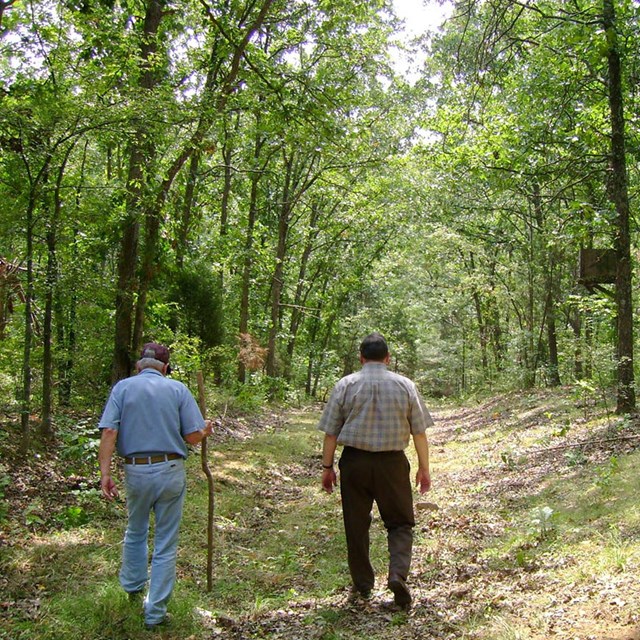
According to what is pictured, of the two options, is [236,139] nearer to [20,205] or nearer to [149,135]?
[149,135]

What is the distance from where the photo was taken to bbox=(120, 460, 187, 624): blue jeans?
15.2 feet

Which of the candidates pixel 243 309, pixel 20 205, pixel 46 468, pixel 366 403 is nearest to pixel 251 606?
pixel 366 403

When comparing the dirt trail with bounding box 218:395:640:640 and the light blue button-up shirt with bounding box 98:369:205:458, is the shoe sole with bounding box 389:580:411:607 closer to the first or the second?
the dirt trail with bounding box 218:395:640:640

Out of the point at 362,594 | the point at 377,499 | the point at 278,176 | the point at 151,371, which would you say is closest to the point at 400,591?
the point at 362,594

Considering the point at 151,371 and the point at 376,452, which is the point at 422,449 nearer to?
the point at 376,452

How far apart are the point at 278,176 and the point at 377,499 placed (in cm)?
1472

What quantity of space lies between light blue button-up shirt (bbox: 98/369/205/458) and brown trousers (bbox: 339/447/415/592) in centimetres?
137

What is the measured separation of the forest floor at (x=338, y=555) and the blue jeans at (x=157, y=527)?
258 millimetres

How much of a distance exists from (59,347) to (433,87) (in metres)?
17.8

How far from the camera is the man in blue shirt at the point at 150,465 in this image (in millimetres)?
4645

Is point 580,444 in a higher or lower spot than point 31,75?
lower

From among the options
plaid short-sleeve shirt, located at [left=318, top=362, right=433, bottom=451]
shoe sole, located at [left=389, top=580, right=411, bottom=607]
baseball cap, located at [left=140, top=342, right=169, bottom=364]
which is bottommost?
shoe sole, located at [left=389, top=580, right=411, bottom=607]

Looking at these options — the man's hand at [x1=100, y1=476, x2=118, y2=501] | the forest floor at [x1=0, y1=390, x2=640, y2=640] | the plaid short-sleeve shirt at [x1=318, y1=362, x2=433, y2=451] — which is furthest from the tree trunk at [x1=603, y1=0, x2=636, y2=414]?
the man's hand at [x1=100, y1=476, x2=118, y2=501]

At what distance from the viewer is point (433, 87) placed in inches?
918
